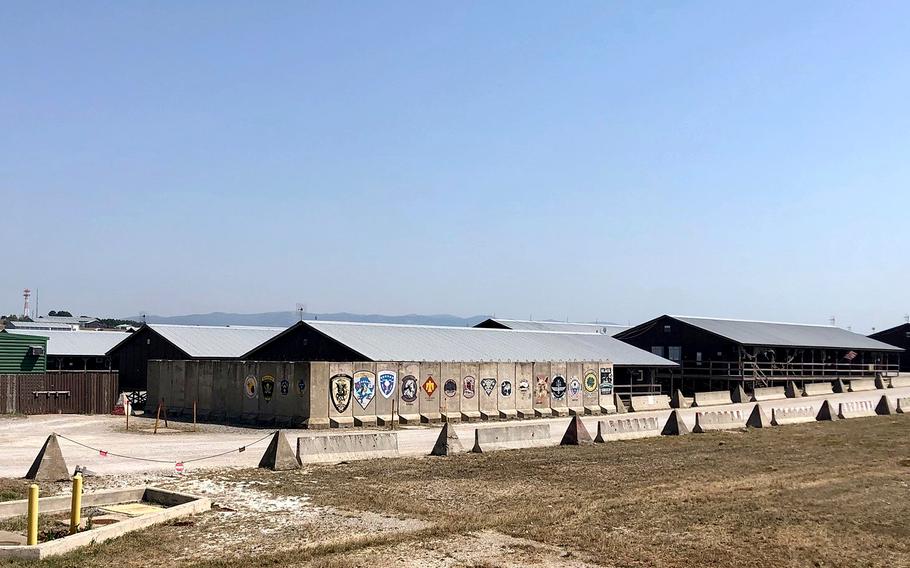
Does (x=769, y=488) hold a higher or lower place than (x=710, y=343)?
lower

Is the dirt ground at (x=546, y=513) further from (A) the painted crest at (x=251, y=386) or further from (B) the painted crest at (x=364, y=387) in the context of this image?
(A) the painted crest at (x=251, y=386)

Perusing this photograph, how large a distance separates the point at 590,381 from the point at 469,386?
10.9 meters

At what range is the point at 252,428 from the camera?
41.3 m

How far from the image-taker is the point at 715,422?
38469mm

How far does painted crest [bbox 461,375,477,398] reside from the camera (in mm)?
47250

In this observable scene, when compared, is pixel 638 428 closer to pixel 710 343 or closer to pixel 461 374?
pixel 461 374

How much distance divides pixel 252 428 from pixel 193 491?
66.8ft

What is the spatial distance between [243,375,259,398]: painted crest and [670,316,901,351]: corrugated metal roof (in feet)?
140

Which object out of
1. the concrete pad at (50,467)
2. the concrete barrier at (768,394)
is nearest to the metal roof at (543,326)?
the concrete barrier at (768,394)

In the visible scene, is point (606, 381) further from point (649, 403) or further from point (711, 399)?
point (711, 399)

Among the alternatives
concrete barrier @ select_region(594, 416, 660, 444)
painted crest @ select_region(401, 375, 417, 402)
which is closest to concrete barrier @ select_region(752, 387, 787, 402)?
concrete barrier @ select_region(594, 416, 660, 444)

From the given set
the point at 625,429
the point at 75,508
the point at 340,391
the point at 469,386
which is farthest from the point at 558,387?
the point at 75,508

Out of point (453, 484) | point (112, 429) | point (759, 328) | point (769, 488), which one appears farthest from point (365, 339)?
point (759, 328)

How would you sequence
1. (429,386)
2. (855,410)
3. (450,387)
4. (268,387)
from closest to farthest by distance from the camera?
(268,387), (429,386), (450,387), (855,410)
